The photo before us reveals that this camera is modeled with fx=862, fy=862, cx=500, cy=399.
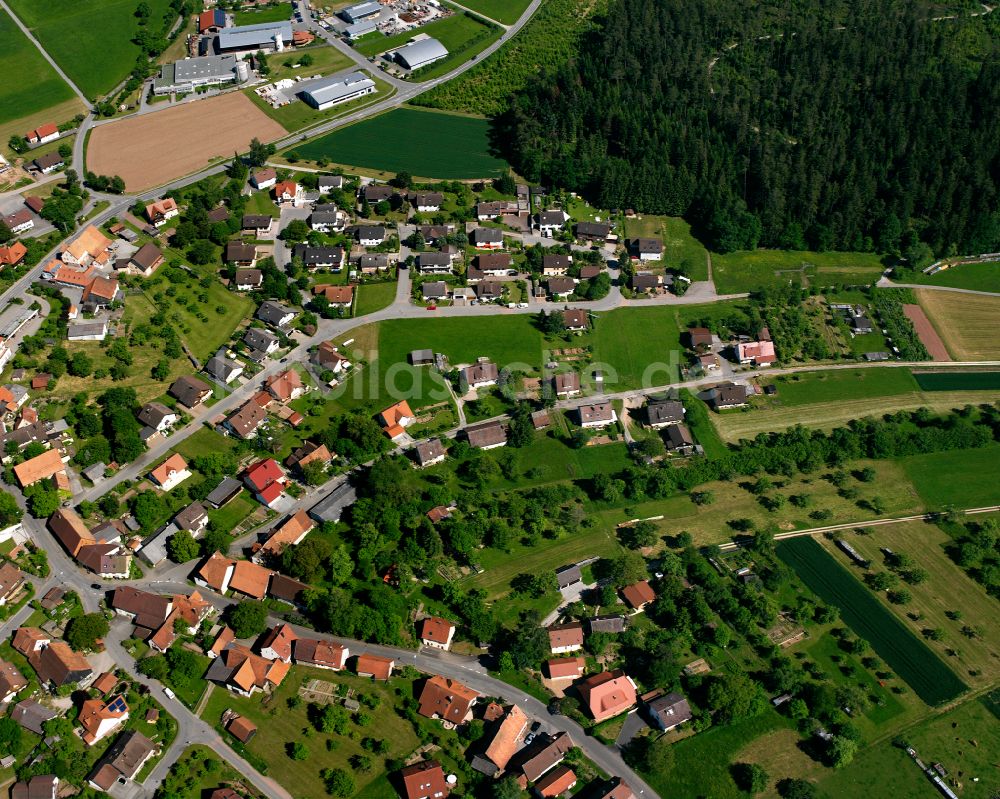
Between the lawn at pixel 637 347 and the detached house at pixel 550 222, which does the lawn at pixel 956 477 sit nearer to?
the lawn at pixel 637 347

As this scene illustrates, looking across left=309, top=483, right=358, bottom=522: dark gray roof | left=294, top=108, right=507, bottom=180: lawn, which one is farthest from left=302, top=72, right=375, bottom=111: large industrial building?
left=309, top=483, right=358, bottom=522: dark gray roof

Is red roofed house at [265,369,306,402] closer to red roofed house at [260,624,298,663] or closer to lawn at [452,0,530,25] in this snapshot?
red roofed house at [260,624,298,663]

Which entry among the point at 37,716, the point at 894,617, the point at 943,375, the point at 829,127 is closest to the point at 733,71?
the point at 829,127

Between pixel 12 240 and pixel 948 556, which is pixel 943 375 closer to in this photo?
pixel 948 556

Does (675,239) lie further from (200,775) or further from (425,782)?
(200,775)

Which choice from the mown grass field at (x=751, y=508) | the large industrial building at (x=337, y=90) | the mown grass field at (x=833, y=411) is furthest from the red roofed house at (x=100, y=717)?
the large industrial building at (x=337, y=90)

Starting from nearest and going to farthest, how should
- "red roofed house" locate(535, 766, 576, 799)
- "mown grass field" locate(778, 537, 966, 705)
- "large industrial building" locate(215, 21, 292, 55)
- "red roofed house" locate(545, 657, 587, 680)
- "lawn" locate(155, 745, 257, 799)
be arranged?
"lawn" locate(155, 745, 257, 799) < "red roofed house" locate(535, 766, 576, 799) < "red roofed house" locate(545, 657, 587, 680) < "mown grass field" locate(778, 537, 966, 705) < "large industrial building" locate(215, 21, 292, 55)
